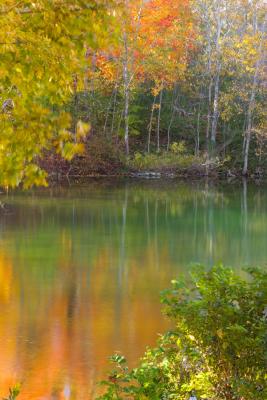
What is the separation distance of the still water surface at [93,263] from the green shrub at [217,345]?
7.60ft

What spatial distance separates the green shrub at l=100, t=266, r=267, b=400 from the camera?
4941mm

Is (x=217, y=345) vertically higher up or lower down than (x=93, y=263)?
higher up

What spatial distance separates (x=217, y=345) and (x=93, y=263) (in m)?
9.86

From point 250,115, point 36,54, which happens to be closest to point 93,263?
point 36,54

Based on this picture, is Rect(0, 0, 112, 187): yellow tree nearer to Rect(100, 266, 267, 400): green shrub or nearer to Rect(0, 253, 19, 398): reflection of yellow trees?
Rect(100, 266, 267, 400): green shrub

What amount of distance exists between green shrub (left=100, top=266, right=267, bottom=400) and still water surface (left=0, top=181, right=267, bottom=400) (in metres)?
2.32

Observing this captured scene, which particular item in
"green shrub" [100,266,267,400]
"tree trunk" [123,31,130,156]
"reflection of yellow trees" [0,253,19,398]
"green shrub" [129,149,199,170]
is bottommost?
"reflection of yellow trees" [0,253,19,398]

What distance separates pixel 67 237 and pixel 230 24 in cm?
2221

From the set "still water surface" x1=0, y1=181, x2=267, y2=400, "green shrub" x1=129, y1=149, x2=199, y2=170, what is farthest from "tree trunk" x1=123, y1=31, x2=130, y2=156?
"still water surface" x1=0, y1=181, x2=267, y2=400

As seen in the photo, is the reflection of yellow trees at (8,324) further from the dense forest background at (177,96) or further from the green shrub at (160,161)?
the green shrub at (160,161)

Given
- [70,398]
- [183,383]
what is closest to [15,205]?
[70,398]

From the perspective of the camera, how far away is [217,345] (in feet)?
16.7

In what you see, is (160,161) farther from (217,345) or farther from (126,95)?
(217,345)


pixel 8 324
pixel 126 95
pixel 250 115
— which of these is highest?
pixel 126 95
